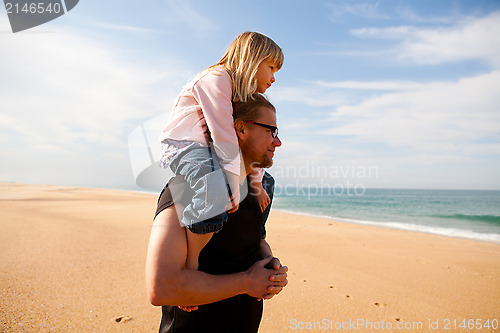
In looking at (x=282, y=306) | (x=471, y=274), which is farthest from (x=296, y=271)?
(x=471, y=274)

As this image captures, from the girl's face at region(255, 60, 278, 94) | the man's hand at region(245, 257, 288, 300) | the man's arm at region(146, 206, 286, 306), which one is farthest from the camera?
the girl's face at region(255, 60, 278, 94)

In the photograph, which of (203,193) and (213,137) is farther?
(213,137)

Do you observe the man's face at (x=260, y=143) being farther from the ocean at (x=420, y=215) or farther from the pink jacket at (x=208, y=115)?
the ocean at (x=420, y=215)

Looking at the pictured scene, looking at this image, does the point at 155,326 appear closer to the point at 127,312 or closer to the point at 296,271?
the point at 127,312

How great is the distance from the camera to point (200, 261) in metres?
1.27

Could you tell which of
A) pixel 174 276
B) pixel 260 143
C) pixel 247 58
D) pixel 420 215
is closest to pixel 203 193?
pixel 174 276

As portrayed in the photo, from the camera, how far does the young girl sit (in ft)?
3.62

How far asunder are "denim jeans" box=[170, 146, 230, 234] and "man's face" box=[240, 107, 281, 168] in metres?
0.17

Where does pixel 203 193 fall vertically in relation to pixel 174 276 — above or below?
above

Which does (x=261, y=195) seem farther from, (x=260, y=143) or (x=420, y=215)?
(x=420, y=215)

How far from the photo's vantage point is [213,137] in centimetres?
142

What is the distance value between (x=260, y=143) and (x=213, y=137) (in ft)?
0.71

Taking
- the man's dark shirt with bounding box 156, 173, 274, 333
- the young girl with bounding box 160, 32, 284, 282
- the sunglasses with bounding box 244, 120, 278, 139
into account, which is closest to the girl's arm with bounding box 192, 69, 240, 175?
the young girl with bounding box 160, 32, 284, 282

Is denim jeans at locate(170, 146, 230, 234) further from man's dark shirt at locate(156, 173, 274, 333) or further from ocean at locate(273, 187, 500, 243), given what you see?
ocean at locate(273, 187, 500, 243)
